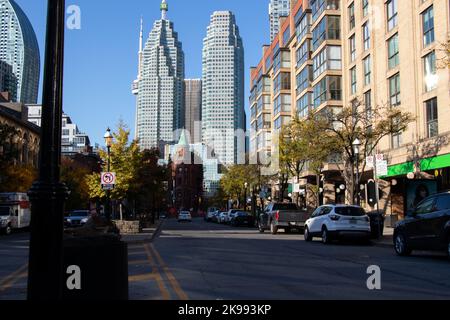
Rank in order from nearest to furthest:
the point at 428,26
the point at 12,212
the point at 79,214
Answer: the point at 428,26 → the point at 12,212 → the point at 79,214

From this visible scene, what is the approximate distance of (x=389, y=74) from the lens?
119 ft

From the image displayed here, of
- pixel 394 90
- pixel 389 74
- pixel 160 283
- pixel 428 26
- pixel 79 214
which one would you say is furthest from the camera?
pixel 79 214

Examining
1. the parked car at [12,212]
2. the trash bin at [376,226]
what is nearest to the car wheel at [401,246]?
the trash bin at [376,226]

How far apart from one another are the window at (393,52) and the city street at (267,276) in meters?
22.3

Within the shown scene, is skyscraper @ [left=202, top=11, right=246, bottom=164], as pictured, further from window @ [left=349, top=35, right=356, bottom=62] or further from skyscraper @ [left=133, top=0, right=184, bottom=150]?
window @ [left=349, top=35, right=356, bottom=62]

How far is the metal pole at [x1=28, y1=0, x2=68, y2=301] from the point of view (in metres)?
5.10

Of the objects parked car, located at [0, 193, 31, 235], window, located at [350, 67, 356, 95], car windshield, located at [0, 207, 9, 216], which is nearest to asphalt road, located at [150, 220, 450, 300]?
parked car, located at [0, 193, 31, 235]

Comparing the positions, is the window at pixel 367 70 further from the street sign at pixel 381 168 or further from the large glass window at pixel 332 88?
the street sign at pixel 381 168

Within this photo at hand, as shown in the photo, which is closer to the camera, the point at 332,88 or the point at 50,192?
the point at 50,192

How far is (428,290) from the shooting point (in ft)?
29.9

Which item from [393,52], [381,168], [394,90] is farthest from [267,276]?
[393,52]

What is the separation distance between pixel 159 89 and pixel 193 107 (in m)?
9.06

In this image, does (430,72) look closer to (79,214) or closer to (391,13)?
(391,13)
